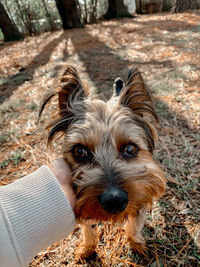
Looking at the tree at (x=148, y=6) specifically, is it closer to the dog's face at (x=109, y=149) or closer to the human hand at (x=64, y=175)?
the dog's face at (x=109, y=149)

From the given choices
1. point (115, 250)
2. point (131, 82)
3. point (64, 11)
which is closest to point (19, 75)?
point (131, 82)

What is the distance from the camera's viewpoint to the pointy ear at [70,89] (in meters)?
2.91

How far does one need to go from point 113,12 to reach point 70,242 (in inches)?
772

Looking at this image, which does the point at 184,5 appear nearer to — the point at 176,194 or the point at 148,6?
the point at 148,6

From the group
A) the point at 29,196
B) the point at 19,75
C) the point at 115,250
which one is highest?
the point at 29,196

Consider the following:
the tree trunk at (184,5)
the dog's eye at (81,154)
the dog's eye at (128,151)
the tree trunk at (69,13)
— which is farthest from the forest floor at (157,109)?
the tree trunk at (69,13)

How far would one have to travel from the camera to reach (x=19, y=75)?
8.23 m

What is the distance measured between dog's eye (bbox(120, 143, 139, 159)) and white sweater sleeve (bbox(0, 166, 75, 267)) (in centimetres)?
109

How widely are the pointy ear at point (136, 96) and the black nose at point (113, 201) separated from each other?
1.39 m

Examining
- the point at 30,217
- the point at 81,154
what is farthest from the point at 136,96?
the point at 30,217

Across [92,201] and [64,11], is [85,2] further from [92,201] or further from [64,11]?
[92,201]

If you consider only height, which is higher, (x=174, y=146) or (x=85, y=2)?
(x=85, y=2)

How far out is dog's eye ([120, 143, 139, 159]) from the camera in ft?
8.96

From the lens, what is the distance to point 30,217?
5.65 ft
